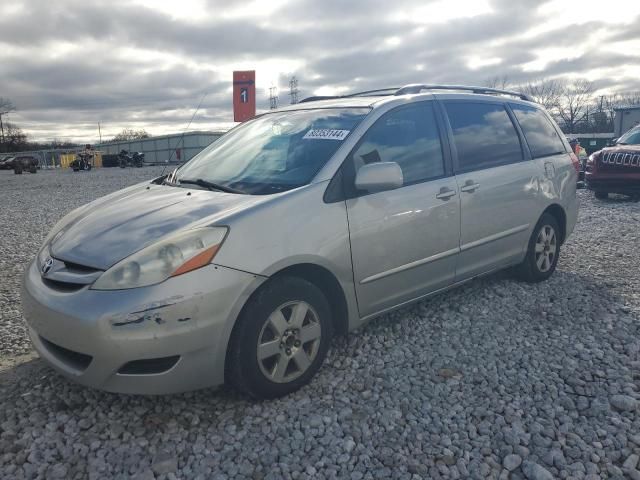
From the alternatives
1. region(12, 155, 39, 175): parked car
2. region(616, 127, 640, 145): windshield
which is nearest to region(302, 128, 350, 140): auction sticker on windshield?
region(616, 127, 640, 145): windshield

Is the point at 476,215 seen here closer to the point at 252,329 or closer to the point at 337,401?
the point at 337,401

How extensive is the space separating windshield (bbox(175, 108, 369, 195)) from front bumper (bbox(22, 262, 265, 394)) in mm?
764

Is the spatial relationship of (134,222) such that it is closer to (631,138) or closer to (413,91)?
(413,91)

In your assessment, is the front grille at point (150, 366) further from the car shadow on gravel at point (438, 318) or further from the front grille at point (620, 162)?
the front grille at point (620, 162)

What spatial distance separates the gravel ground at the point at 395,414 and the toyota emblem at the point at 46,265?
70 cm

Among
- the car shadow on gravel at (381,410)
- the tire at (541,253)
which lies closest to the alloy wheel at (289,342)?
the car shadow on gravel at (381,410)

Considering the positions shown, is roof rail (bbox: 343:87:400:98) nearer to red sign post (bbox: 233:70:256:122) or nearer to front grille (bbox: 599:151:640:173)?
red sign post (bbox: 233:70:256:122)

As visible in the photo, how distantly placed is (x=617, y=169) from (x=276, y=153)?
29.3 ft

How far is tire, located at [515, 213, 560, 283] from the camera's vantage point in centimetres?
456

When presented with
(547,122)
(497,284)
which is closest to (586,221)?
(547,122)

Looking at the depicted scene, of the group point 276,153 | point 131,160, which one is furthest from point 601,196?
point 131,160

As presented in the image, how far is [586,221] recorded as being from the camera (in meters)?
8.07

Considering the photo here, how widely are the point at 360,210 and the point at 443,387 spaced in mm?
1130

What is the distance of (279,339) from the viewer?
2.74m
